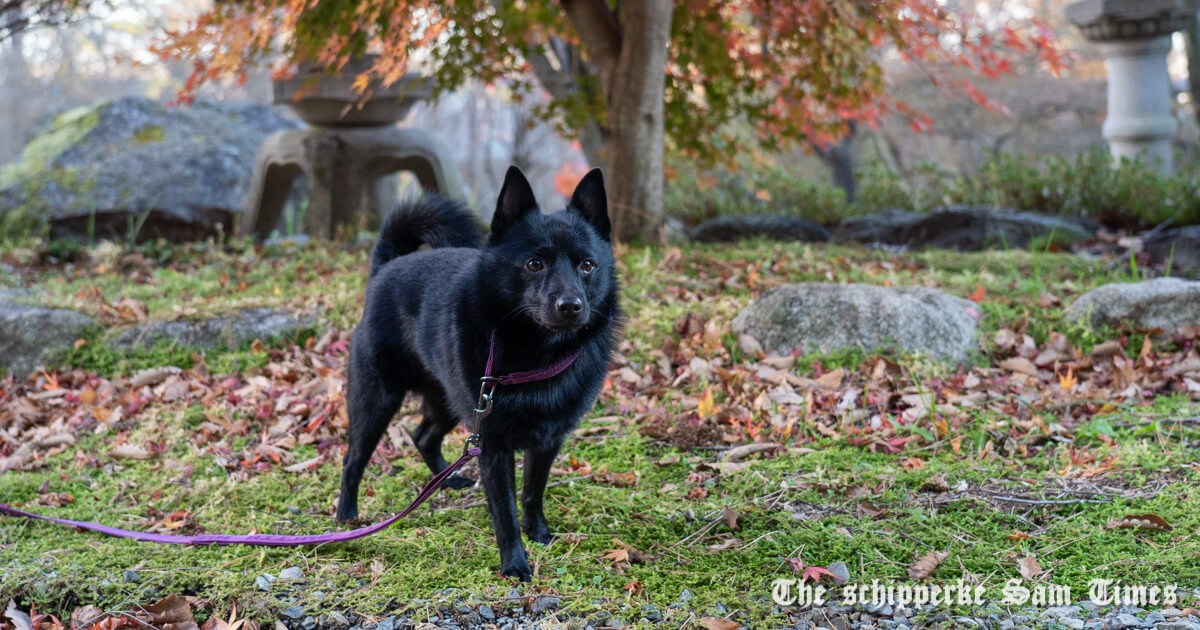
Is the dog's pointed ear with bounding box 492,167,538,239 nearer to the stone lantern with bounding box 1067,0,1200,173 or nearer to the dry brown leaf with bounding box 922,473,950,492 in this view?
the dry brown leaf with bounding box 922,473,950,492

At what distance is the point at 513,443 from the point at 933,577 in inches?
52.4

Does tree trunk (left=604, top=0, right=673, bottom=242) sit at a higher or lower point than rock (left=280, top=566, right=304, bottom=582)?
higher

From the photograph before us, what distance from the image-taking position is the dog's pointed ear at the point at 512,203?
271 centimetres

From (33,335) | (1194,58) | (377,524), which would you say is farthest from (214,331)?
(1194,58)

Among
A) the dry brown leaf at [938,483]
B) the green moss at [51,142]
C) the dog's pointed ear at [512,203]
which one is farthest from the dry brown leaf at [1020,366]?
the green moss at [51,142]

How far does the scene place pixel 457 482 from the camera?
3572 millimetres

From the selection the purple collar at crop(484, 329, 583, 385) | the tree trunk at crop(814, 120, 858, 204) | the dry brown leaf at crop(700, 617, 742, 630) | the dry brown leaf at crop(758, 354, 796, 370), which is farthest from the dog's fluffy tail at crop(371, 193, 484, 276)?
the tree trunk at crop(814, 120, 858, 204)

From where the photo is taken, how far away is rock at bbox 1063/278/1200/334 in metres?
4.77

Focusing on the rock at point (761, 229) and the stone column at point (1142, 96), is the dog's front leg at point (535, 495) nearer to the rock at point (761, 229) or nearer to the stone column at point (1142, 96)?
the rock at point (761, 229)

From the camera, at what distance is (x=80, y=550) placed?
3.00 meters

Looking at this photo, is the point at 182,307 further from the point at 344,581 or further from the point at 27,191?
the point at 27,191

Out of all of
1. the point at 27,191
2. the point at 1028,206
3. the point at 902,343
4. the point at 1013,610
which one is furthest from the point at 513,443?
the point at 27,191

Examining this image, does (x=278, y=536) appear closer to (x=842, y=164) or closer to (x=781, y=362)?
(x=781, y=362)

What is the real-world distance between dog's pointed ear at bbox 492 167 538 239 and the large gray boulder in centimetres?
665
